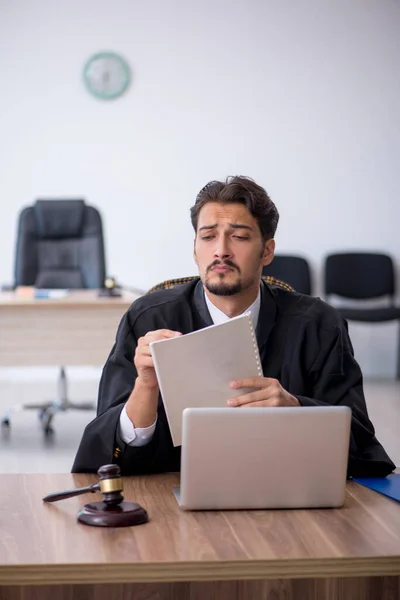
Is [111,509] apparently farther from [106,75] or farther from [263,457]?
[106,75]

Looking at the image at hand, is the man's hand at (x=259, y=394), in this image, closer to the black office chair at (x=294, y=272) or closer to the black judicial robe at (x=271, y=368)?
the black judicial robe at (x=271, y=368)

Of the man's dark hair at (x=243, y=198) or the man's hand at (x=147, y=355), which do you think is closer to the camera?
the man's hand at (x=147, y=355)

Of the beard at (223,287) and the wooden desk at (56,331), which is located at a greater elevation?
the beard at (223,287)

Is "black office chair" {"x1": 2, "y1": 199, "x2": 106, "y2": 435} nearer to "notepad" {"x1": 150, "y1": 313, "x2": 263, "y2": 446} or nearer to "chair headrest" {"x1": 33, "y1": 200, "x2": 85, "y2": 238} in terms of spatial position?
"chair headrest" {"x1": 33, "y1": 200, "x2": 85, "y2": 238}

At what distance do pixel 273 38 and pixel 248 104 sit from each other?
0.56m

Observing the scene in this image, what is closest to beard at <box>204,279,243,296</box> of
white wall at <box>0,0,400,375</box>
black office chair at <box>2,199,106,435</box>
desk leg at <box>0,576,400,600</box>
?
desk leg at <box>0,576,400,600</box>

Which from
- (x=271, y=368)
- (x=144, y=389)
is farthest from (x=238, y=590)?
(x=271, y=368)

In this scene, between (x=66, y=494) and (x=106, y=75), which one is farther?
(x=106, y=75)

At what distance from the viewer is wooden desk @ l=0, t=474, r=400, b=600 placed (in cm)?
124

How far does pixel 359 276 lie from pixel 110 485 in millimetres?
5855

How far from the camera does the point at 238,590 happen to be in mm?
1394

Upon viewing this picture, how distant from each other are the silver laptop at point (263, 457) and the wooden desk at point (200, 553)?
3cm

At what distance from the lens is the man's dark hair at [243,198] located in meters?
2.01

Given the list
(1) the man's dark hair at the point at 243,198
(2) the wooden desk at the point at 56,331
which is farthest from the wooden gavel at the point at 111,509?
(2) the wooden desk at the point at 56,331
